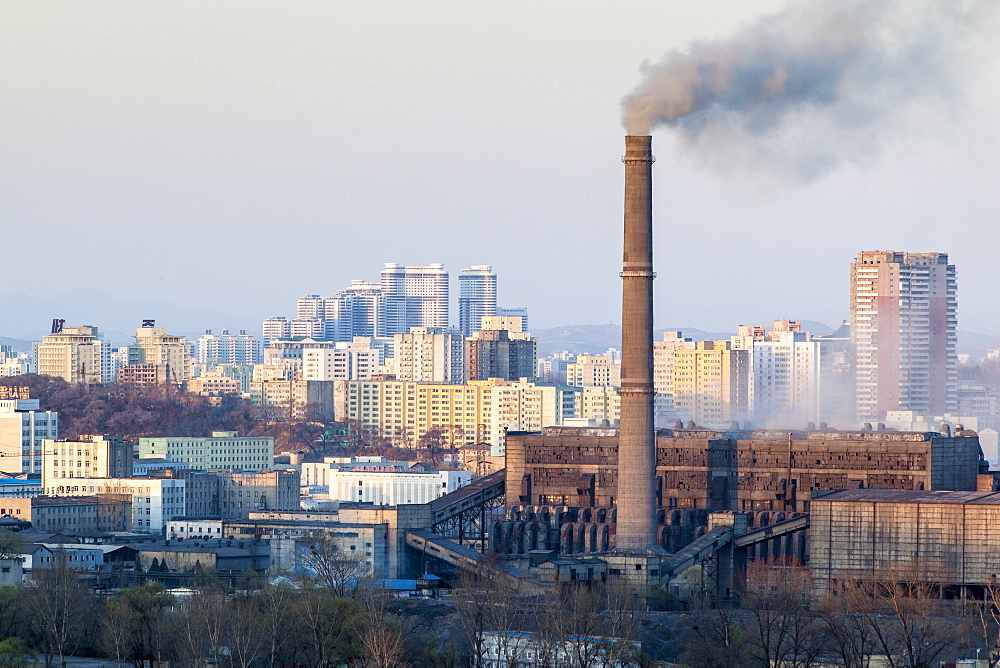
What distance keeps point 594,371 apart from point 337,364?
17.7 meters

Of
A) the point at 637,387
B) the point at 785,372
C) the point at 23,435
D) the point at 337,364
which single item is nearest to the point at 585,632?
the point at 637,387

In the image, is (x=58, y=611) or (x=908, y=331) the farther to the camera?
(x=908, y=331)

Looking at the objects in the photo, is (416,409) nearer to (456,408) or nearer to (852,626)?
(456,408)

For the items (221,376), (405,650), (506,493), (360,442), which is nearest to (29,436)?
(360,442)

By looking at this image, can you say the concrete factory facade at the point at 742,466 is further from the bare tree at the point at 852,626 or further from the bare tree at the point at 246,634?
the bare tree at the point at 246,634

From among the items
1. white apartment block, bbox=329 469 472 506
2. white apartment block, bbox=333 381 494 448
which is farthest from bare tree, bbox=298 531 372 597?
white apartment block, bbox=333 381 494 448

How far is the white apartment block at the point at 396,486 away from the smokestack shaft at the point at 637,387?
1169 inches

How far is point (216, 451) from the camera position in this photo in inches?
3866

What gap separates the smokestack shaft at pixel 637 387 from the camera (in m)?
58.7

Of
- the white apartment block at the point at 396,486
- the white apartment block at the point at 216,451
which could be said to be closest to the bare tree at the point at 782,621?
the white apartment block at the point at 396,486

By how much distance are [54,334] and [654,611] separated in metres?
108

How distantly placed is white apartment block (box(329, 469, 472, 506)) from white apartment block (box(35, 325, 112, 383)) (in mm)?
55980

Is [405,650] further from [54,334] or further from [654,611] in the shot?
[54,334]

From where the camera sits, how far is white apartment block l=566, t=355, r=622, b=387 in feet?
549
